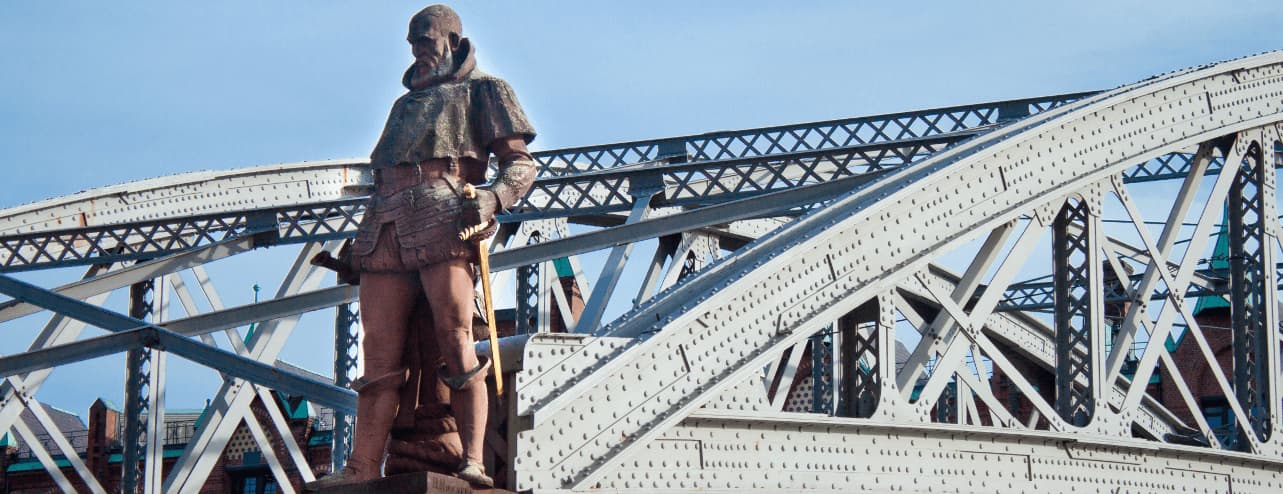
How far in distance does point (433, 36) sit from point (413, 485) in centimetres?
277

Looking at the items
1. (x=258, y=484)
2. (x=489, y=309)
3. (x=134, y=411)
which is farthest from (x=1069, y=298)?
(x=258, y=484)

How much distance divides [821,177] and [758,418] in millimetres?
11116

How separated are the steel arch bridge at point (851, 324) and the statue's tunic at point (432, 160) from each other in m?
1.48

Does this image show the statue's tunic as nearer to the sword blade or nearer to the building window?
the sword blade

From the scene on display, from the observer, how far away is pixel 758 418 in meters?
14.0

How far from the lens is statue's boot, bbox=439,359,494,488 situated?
37.6 feet

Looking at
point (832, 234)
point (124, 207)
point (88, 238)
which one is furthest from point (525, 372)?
point (124, 207)

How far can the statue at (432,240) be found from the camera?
453 inches

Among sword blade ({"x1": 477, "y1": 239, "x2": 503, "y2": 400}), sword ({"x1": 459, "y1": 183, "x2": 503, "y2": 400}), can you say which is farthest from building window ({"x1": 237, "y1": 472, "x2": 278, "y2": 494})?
sword ({"x1": 459, "y1": 183, "x2": 503, "y2": 400})

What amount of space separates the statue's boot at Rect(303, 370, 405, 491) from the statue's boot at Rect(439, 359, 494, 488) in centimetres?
34

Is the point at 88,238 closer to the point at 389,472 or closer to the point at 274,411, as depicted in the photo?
the point at 274,411

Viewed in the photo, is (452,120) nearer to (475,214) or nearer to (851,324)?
(475,214)

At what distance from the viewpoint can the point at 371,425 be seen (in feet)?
38.2

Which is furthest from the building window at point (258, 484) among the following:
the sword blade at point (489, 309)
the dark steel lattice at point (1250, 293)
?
the sword blade at point (489, 309)
